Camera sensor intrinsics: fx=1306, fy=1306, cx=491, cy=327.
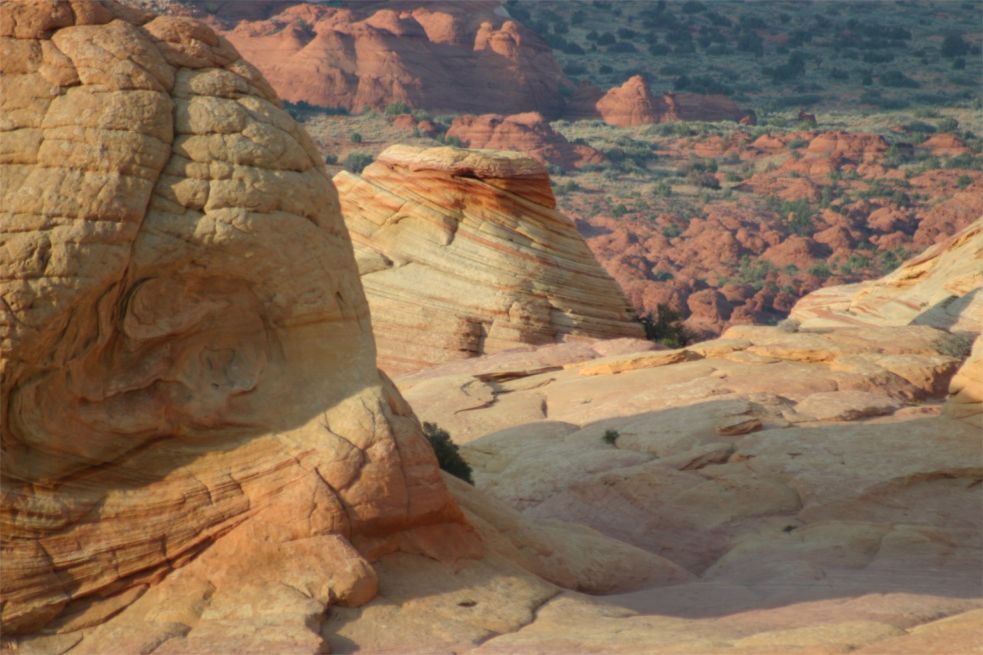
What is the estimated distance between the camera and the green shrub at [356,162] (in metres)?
70.8

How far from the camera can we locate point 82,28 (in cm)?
902

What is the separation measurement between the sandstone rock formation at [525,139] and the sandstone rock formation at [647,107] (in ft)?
37.5

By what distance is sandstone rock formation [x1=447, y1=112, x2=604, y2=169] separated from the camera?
78.1 metres

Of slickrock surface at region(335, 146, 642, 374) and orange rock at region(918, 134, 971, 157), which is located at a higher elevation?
slickrock surface at region(335, 146, 642, 374)

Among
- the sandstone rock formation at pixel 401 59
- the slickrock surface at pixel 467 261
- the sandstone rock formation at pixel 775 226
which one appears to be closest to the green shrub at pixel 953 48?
the sandstone rock formation at pixel 775 226

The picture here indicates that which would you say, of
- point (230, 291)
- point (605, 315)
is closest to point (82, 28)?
point (230, 291)

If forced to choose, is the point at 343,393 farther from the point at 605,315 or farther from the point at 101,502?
the point at 605,315

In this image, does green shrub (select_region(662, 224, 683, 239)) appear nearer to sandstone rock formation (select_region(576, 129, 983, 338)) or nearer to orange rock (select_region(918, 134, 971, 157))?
sandstone rock formation (select_region(576, 129, 983, 338))

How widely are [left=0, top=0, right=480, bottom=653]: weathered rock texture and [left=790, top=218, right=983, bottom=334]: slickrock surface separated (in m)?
18.8

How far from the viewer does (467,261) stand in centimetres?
2842

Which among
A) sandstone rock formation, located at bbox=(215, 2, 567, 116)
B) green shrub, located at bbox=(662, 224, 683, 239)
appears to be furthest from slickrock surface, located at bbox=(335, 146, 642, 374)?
sandstone rock formation, located at bbox=(215, 2, 567, 116)

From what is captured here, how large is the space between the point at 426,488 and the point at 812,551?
16.6 ft

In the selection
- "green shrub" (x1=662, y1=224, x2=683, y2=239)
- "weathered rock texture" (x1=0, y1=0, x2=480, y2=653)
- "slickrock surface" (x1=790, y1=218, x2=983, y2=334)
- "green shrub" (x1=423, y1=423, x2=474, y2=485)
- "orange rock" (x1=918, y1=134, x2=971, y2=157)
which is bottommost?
"green shrub" (x1=662, y1=224, x2=683, y2=239)

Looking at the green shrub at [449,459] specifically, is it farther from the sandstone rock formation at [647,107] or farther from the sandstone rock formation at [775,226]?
the sandstone rock formation at [647,107]
